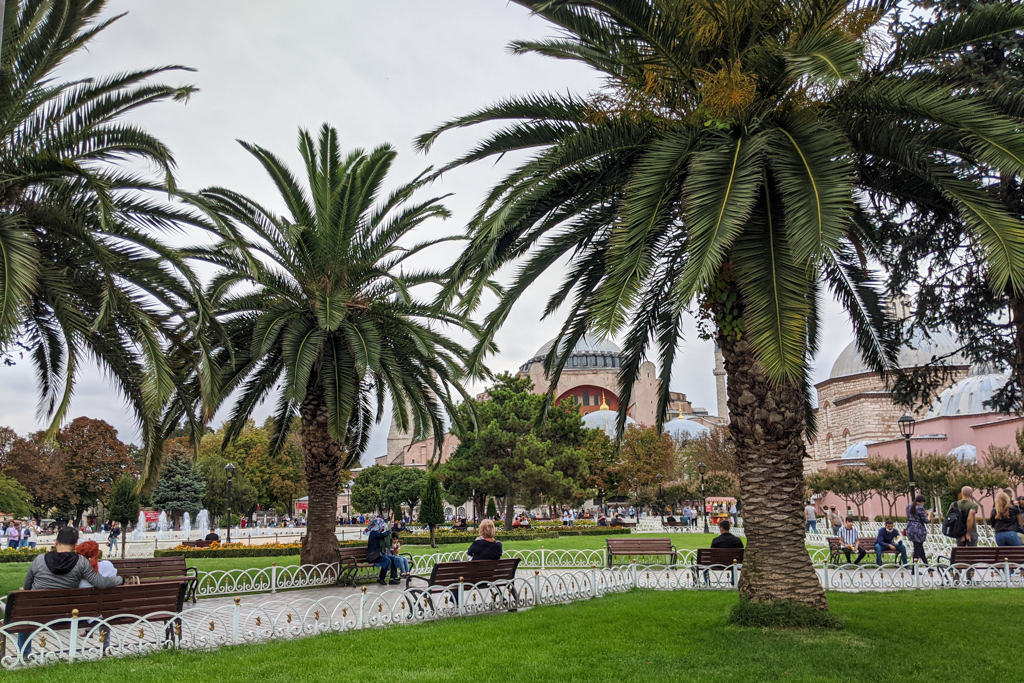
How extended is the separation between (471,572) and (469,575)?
44mm

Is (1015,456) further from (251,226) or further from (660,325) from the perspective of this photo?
(251,226)

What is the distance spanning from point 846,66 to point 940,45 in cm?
234

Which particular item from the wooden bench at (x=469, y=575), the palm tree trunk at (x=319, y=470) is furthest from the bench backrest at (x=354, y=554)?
the wooden bench at (x=469, y=575)

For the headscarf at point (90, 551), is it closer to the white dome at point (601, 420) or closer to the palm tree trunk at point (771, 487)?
the palm tree trunk at point (771, 487)

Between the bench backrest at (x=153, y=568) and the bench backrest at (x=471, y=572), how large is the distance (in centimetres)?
432

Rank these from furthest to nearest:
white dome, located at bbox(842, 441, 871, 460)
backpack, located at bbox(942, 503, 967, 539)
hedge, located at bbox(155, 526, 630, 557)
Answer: white dome, located at bbox(842, 441, 871, 460) < hedge, located at bbox(155, 526, 630, 557) < backpack, located at bbox(942, 503, 967, 539)

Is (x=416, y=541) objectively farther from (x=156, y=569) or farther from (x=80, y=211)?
(x=80, y=211)

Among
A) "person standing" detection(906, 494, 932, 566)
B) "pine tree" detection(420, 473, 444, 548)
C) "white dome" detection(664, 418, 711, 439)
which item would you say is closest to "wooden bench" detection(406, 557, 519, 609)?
"person standing" detection(906, 494, 932, 566)

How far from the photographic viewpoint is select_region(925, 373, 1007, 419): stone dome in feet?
134

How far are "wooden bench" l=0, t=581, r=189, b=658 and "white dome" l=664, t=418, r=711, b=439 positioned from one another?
57360mm

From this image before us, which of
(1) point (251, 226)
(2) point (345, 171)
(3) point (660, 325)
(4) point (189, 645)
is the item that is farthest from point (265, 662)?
(2) point (345, 171)

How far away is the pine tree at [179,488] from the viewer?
158ft

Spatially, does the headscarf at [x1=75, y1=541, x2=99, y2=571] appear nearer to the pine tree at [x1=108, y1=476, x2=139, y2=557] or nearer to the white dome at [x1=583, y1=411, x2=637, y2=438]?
the pine tree at [x1=108, y1=476, x2=139, y2=557]

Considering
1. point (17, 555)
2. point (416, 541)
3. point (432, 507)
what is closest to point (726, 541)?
point (432, 507)
